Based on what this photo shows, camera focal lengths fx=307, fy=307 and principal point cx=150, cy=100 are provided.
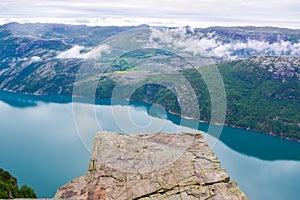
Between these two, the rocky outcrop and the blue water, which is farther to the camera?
the blue water

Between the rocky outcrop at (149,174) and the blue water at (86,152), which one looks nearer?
the rocky outcrop at (149,174)

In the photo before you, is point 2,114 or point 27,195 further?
point 2,114

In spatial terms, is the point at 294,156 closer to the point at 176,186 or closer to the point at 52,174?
the point at 52,174

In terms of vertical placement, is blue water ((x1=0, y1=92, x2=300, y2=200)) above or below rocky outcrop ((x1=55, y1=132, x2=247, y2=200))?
below

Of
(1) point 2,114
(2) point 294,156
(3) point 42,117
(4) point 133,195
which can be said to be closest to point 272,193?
(2) point 294,156

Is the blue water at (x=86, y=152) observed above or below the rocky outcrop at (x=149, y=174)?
below
